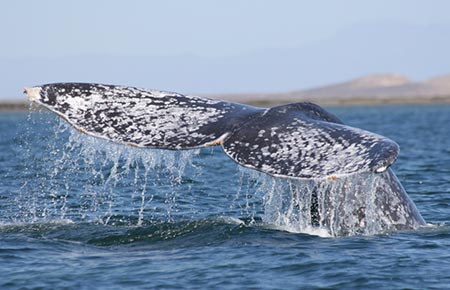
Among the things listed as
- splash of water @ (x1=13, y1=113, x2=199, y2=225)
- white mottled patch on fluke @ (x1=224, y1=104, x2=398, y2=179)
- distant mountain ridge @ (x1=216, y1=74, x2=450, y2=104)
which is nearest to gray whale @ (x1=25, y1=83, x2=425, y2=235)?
white mottled patch on fluke @ (x1=224, y1=104, x2=398, y2=179)

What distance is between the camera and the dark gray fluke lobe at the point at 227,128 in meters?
6.90

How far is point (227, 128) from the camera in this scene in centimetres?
762

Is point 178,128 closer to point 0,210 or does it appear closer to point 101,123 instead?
point 101,123

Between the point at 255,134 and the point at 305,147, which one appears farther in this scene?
the point at 255,134

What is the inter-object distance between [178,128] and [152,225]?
2.54m

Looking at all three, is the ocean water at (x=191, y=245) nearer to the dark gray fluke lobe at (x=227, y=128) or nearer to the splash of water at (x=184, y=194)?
the splash of water at (x=184, y=194)

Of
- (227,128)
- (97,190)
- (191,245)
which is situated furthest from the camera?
(97,190)

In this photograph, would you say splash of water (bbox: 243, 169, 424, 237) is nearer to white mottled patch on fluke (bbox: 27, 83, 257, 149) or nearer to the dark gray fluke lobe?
the dark gray fluke lobe

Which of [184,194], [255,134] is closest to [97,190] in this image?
[184,194]

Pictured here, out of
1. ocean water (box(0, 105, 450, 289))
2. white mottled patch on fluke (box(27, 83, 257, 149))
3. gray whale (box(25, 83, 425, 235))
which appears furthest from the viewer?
ocean water (box(0, 105, 450, 289))

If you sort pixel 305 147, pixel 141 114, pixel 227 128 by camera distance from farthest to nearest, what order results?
pixel 141 114 < pixel 227 128 < pixel 305 147

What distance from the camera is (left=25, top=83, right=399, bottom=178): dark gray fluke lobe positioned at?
6.90 m

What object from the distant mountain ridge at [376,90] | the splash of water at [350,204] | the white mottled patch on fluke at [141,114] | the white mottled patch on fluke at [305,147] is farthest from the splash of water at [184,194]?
the distant mountain ridge at [376,90]

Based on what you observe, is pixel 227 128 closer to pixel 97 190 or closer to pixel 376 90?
pixel 97 190
